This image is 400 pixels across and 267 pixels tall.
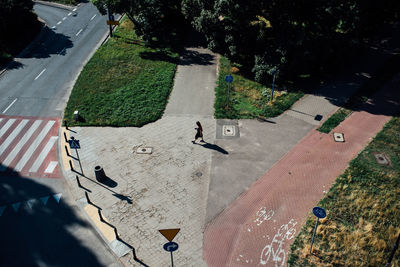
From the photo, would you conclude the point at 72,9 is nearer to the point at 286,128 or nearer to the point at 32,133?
the point at 32,133

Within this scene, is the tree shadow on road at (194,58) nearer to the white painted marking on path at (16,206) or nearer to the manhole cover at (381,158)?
the manhole cover at (381,158)

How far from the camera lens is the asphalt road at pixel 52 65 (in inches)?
952

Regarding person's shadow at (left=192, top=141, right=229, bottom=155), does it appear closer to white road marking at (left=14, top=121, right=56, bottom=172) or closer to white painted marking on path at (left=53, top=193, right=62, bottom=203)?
white painted marking on path at (left=53, top=193, right=62, bottom=203)

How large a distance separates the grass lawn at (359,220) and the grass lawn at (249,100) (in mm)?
6420

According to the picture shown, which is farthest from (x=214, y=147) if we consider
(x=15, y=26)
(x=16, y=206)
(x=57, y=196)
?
(x=15, y=26)

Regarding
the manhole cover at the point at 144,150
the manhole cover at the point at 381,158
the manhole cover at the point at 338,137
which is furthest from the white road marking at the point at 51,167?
the manhole cover at the point at 381,158

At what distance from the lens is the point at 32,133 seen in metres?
21.6

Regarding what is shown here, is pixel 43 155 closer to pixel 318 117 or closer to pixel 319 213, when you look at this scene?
pixel 319 213

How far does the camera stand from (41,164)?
1934 cm

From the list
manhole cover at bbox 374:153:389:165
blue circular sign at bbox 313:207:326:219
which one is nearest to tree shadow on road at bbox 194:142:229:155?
blue circular sign at bbox 313:207:326:219

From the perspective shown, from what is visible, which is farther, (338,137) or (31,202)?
(338,137)

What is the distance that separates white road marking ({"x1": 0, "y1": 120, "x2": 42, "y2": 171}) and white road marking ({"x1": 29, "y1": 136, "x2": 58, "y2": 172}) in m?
1.42

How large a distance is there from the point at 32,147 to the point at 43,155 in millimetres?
1136


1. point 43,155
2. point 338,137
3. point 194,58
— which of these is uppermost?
point 194,58
